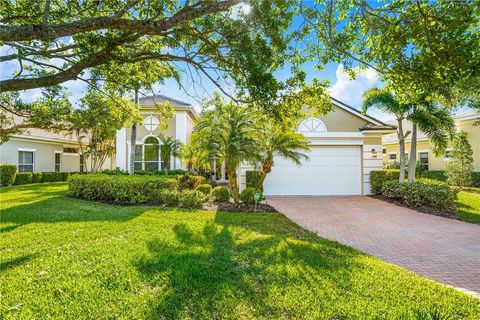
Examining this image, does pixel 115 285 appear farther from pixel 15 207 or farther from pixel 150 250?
pixel 15 207

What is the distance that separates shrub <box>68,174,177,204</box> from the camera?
10984 mm

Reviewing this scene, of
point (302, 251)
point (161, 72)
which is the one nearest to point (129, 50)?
point (161, 72)

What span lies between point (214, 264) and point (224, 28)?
525 cm

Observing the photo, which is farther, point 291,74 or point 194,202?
point 194,202

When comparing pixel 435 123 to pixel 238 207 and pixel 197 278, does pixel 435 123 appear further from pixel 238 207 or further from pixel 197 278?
pixel 197 278

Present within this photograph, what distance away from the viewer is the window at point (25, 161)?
20156 mm

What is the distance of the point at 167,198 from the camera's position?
35.1 feet

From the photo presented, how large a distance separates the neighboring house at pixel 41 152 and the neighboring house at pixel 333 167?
17.8 meters

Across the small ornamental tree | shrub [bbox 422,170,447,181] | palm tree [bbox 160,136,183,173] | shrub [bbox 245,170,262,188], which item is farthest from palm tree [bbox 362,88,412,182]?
palm tree [bbox 160,136,183,173]

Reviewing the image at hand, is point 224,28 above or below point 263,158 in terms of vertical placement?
above

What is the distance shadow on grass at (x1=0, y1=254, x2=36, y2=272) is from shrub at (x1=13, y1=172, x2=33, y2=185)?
18.0m

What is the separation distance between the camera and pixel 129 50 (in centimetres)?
754

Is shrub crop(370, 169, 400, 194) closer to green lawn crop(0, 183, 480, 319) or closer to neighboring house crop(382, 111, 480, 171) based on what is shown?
neighboring house crop(382, 111, 480, 171)

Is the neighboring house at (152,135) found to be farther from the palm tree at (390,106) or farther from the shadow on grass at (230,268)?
the shadow on grass at (230,268)
